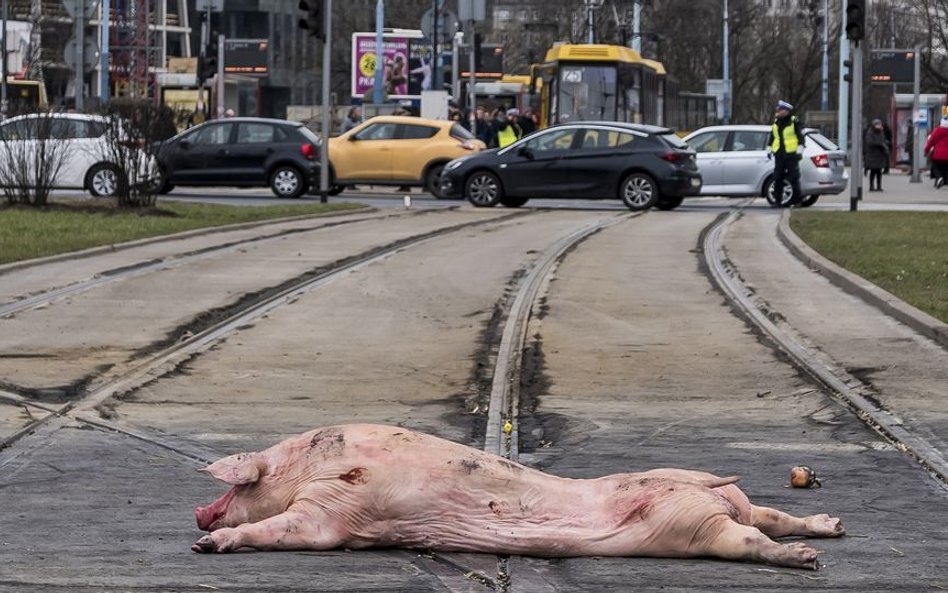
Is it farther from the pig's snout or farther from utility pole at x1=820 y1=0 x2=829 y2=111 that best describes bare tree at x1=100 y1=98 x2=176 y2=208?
utility pole at x1=820 y1=0 x2=829 y2=111

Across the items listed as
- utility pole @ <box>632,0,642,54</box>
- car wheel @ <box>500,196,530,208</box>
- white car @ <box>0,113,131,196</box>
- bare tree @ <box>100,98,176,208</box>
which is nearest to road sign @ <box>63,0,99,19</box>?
white car @ <box>0,113,131,196</box>

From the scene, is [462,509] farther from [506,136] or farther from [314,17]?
[506,136]

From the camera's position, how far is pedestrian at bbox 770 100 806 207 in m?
29.2

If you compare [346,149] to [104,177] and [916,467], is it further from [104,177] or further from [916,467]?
[916,467]

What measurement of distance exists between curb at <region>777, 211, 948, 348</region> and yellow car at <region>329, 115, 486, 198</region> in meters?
13.6

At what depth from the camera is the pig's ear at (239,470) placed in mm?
5633

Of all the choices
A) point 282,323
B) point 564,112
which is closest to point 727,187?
point 564,112

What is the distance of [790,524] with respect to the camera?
5.78 m

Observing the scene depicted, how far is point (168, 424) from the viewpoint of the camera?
8.15 metres

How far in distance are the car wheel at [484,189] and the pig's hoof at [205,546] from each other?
2453 centimetres

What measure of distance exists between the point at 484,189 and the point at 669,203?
9.91 ft

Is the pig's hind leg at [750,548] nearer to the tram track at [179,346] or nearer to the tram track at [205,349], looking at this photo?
the tram track at [205,349]

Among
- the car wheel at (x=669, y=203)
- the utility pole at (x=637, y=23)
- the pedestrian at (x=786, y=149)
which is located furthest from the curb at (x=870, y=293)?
the utility pole at (x=637, y=23)

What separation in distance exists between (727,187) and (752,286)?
58.0ft
